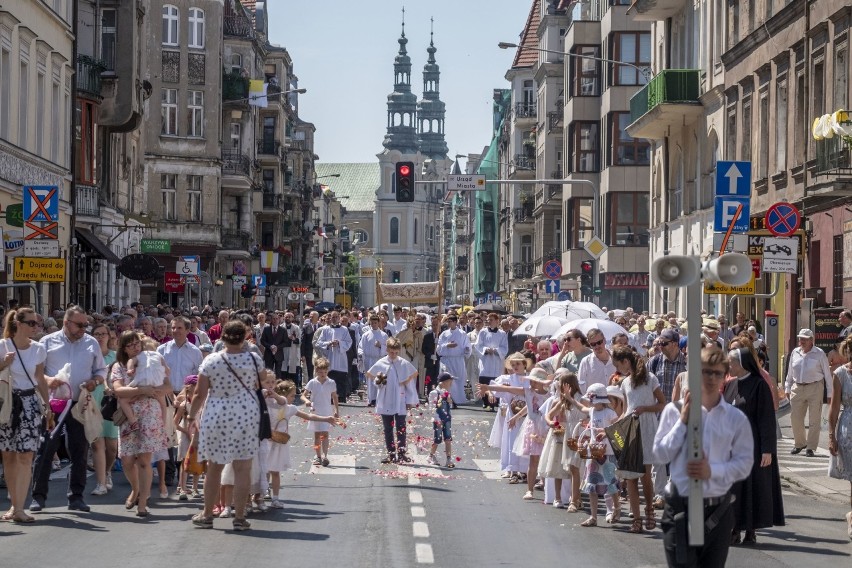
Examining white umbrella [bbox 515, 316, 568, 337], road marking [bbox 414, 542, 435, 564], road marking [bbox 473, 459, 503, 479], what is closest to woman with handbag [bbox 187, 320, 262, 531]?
road marking [bbox 414, 542, 435, 564]

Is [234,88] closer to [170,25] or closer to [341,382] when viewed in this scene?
[170,25]

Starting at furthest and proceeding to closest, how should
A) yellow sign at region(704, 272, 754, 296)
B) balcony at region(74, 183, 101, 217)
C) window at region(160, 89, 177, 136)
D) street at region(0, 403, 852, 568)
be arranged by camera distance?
window at region(160, 89, 177, 136), balcony at region(74, 183, 101, 217), yellow sign at region(704, 272, 754, 296), street at region(0, 403, 852, 568)

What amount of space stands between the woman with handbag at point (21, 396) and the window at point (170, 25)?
5656cm

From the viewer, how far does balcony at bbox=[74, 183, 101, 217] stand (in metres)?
41.5

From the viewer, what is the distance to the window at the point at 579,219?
220 feet

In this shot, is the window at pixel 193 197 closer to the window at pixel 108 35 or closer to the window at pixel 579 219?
the window at pixel 579 219

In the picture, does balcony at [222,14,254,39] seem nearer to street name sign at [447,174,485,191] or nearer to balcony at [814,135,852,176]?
street name sign at [447,174,485,191]

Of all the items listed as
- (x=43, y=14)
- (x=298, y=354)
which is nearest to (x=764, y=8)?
(x=298, y=354)

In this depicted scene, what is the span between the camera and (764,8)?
35125mm

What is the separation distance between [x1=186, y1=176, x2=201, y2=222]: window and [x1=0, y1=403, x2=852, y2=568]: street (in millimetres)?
52283

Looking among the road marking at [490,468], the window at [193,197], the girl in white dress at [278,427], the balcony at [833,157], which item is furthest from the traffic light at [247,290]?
the girl in white dress at [278,427]

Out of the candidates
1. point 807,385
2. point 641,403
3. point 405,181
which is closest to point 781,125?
point 405,181

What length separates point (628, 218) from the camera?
60.1 meters

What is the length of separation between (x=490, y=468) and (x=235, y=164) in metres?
57.4
